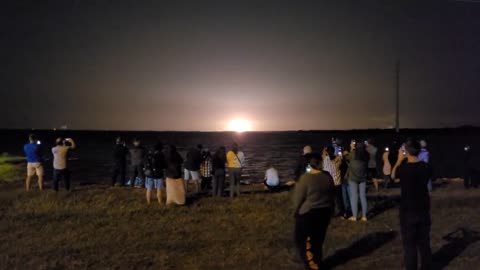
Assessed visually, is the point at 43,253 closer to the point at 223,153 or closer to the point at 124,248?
the point at 124,248

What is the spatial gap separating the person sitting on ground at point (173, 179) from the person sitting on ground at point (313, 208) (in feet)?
22.4

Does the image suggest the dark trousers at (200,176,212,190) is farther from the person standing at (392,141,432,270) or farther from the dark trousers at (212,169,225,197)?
the person standing at (392,141,432,270)

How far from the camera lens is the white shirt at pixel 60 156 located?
15000 millimetres

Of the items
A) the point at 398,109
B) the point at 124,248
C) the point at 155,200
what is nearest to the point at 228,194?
the point at 155,200

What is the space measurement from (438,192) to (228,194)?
7.31 meters

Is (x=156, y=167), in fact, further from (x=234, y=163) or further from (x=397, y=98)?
(x=397, y=98)

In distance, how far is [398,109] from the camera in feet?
92.3

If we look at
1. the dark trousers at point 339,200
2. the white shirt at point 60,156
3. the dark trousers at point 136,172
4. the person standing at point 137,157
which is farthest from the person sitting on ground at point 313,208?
the dark trousers at point 136,172

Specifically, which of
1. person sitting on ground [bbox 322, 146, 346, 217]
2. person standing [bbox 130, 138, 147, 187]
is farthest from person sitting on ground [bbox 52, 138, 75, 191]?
person sitting on ground [bbox 322, 146, 346, 217]

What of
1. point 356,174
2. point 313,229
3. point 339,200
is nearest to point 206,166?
point 339,200

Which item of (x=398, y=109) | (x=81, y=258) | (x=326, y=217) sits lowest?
(x=81, y=258)

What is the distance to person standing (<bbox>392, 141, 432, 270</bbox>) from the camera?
6.52 metres

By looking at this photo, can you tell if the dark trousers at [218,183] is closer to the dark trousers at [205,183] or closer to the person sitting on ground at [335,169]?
the dark trousers at [205,183]

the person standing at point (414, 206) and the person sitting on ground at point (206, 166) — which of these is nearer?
the person standing at point (414, 206)
